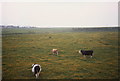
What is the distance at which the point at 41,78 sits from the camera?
5.38 metres

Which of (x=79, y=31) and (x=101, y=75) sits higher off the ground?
(x=79, y=31)

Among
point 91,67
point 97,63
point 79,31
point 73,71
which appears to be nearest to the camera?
point 73,71

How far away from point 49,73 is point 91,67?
8.73ft

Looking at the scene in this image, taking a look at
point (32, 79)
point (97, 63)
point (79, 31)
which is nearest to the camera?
point (32, 79)

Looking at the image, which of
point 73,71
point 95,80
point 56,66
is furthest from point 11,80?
point 95,80

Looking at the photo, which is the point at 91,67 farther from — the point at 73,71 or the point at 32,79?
the point at 32,79

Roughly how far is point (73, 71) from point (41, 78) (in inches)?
74.4

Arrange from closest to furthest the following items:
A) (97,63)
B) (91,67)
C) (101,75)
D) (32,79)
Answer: (32,79) < (101,75) < (91,67) < (97,63)

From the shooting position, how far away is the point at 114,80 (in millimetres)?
5609

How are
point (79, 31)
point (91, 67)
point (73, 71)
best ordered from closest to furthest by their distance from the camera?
point (73, 71) < point (91, 67) < point (79, 31)

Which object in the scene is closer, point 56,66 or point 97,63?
point 56,66

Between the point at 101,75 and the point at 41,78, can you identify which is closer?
the point at 41,78

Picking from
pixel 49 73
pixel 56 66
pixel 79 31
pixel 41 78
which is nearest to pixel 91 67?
pixel 56 66

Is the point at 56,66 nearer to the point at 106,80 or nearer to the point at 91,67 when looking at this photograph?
the point at 91,67
